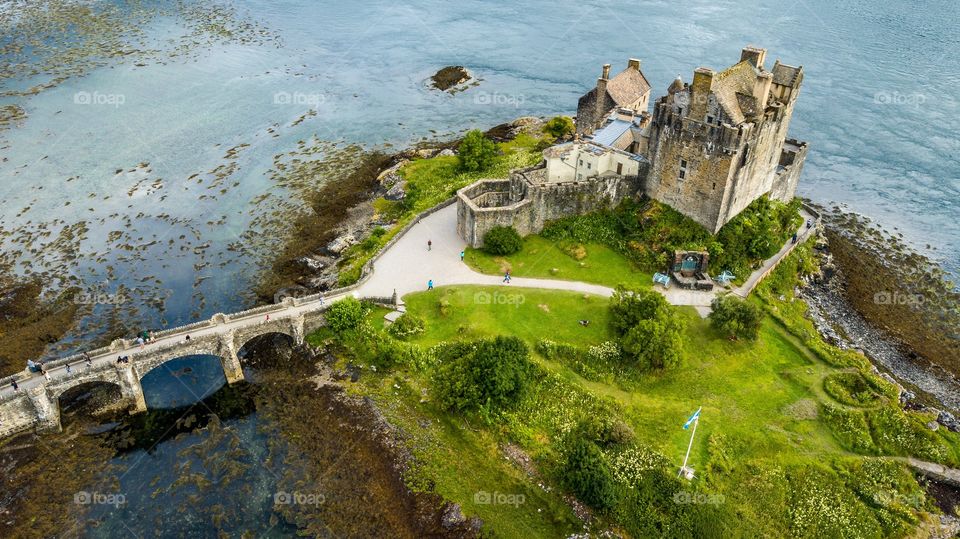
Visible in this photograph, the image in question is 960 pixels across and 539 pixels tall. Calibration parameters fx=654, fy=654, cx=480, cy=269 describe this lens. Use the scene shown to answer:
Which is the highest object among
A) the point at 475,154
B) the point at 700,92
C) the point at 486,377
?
the point at 700,92

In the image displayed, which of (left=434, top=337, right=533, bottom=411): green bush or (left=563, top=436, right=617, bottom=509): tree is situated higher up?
(left=434, top=337, right=533, bottom=411): green bush

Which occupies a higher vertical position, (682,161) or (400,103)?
(682,161)

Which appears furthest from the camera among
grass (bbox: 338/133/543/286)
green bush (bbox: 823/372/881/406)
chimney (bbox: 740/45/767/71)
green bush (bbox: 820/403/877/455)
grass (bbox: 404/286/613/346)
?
grass (bbox: 338/133/543/286)

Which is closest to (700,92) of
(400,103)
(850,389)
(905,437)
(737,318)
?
(737,318)

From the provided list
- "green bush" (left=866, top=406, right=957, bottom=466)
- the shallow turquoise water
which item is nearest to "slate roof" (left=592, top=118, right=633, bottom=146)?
the shallow turquoise water

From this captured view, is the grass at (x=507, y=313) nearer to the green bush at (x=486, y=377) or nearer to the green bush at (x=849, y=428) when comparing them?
the green bush at (x=486, y=377)

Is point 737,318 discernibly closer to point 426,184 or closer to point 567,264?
point 567,264

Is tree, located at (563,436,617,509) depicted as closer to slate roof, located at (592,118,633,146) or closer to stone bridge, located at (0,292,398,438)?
stone bridge, located at (0,292,398,438)
